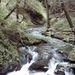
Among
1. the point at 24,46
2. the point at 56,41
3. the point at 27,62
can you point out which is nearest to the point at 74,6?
the point at 56,41

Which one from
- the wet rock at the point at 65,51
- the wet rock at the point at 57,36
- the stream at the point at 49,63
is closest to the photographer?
the stream at the point at 49,63

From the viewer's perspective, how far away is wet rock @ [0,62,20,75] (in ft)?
27.6

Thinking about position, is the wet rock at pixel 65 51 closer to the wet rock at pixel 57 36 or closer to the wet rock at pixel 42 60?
the wet rock at pixel 42 60

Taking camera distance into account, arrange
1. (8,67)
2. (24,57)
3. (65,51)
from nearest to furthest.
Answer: (8,67) → (24,57) → (65,51)

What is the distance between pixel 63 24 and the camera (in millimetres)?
16938

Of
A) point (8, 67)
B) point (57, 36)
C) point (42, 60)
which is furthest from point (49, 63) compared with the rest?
point (57, 36)

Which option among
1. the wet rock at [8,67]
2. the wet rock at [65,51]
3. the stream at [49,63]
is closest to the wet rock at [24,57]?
the stream at [49,63]

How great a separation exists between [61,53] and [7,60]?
308 centimetres

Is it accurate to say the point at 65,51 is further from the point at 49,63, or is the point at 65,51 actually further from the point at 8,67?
the point at 8,67

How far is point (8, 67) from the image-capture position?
28.2 ft

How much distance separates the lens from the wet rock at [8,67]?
8.41 m

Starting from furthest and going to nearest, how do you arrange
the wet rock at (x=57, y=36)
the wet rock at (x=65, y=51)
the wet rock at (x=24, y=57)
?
the wet rock at (x=57, y=36) → the wet rock at (x=65, y=51) → the wet rock at (x=24, y=57)

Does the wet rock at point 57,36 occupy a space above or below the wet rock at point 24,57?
above

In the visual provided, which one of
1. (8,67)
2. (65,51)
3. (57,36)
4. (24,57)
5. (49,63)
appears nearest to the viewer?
(8,67)
